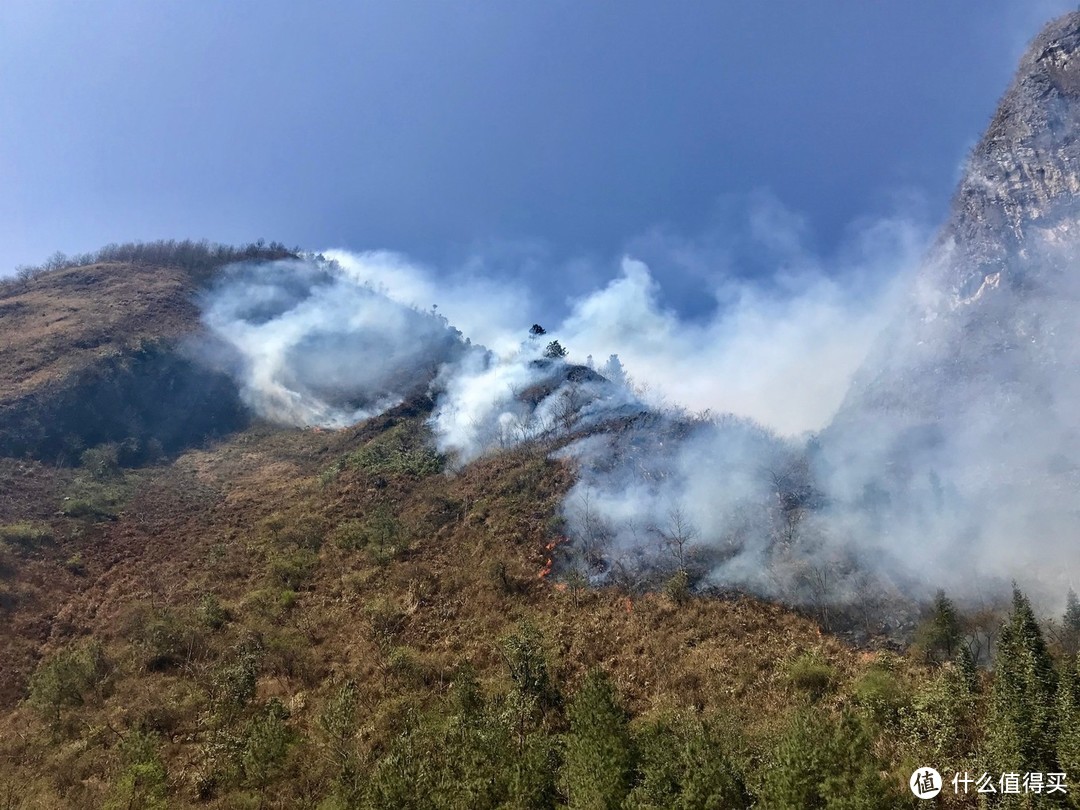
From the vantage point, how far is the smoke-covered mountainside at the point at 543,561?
22625 millimetres

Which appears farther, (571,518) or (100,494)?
(100,494)

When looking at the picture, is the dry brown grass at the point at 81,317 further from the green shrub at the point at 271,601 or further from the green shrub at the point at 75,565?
the green shrub at the point at 271,601

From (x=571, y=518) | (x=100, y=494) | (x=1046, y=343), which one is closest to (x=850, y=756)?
(x=571, y=518)

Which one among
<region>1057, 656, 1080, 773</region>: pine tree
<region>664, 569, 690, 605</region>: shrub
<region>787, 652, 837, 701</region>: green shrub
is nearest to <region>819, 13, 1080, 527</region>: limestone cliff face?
<region>664, 569, 690, 605</region>: shrub

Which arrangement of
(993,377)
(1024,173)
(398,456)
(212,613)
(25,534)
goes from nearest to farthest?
(212,613), (25,534), (398,456), (993,377), (1024,173)

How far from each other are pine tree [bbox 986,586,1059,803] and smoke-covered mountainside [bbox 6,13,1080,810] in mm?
159

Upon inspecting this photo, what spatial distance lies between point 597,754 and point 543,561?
21.9 m

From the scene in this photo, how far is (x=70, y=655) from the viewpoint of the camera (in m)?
30.8

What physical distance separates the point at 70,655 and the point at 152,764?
1194 cm

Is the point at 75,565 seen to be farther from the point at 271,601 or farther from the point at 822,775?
the point at 822,775

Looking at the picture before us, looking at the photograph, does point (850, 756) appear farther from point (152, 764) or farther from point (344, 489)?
point (344, 489)

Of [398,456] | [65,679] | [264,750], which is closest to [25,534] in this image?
[65,679]

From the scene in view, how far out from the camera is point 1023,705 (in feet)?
73.1

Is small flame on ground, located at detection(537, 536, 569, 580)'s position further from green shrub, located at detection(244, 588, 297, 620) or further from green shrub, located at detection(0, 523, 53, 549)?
green shrub, located at detection(0, 523, 53, 549)
